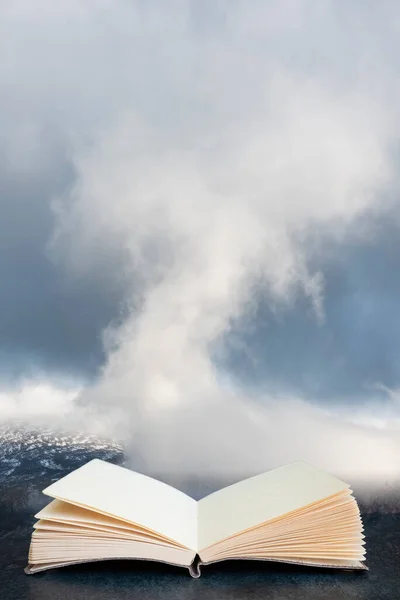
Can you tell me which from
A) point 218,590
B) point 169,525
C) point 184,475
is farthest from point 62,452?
point 218,590

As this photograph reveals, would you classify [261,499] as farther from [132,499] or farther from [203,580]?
[132,499]

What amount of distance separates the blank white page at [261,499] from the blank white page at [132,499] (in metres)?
0.27

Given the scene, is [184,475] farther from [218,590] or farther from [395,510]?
[218,590]

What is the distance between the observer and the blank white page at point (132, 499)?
7414 millimetres

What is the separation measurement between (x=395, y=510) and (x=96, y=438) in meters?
16.3

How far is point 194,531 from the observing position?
7895mm

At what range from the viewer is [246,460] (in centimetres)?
2178

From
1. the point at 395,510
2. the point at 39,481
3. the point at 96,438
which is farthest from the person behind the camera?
the point at 96,438

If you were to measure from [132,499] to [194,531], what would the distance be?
1.14 metres

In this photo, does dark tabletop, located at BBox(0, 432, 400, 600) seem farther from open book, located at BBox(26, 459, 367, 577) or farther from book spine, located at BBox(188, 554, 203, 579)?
open book, located at BBox(26, 459, 367, 577)

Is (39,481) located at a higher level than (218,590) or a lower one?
higher

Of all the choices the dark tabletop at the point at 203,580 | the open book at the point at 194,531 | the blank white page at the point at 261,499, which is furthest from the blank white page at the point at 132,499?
the dark tabletop at the point at 203,580

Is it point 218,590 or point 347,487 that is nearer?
point 218,590

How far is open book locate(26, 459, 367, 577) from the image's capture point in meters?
7.25
